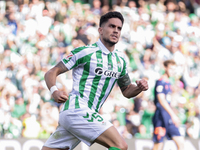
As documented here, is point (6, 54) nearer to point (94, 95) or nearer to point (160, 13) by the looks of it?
point (160, 13)

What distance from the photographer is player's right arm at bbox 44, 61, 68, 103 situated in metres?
2.70

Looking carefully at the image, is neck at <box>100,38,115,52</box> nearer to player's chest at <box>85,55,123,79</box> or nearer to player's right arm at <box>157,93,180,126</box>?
player's chest at <box>85,55,123,79</box>

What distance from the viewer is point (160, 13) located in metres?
9.58

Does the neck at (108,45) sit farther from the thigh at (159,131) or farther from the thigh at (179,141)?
the thigh at (179,141)

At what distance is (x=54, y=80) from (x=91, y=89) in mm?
379

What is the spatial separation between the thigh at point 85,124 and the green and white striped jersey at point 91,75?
0.29ft

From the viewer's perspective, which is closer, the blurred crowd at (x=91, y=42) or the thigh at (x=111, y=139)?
the thigh at (x=111, y=139)

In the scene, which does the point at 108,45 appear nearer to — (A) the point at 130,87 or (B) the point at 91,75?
(B) the point at 91,75

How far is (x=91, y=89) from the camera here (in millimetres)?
3107

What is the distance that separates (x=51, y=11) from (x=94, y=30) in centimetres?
144

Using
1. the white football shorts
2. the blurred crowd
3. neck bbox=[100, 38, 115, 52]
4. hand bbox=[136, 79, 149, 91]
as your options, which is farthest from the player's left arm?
the blurred crowd

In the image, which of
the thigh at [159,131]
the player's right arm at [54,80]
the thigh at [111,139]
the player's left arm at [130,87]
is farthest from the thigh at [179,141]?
the player's right arm at [54,80]

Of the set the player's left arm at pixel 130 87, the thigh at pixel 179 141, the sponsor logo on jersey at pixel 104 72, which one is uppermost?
the sponsor logo on jersey at pixel 104 72

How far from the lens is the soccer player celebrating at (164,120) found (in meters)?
5.67
